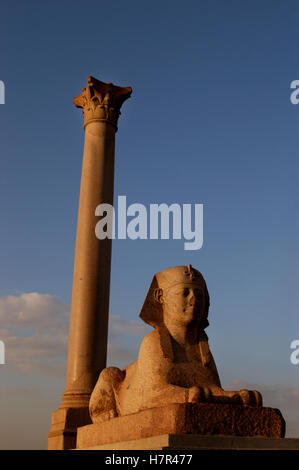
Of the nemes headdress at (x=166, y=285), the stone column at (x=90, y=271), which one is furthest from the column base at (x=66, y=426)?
the nemes headdress at (x=166, y=285)

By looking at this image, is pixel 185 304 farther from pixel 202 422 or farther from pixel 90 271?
pixel 90 271

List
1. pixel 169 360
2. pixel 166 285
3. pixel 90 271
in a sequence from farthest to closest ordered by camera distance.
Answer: pixel 90 271 → pixel 166 285 → pixel 169 360

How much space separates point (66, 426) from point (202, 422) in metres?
8.38

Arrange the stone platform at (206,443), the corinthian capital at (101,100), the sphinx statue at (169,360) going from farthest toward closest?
the corinthian capital at (101,100), the sphinx statue at (169,360), the stone platform at (206,443)

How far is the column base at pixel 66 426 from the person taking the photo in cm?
1377

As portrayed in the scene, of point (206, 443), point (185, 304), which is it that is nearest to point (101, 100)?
point (185, 304)

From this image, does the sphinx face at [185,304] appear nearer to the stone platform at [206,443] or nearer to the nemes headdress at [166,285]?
the nemes headdress at [166,285]

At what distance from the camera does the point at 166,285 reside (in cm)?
820

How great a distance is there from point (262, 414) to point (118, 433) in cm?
183

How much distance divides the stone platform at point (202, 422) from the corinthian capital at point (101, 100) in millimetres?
11508

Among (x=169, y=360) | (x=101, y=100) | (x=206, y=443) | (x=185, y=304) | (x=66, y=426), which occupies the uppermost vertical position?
(x=101, y=100)

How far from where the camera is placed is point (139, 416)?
22.9 ft

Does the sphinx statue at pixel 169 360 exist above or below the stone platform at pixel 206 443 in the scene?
above

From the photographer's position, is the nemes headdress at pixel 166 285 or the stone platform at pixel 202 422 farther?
the nemes headdress at pixel 166 285
